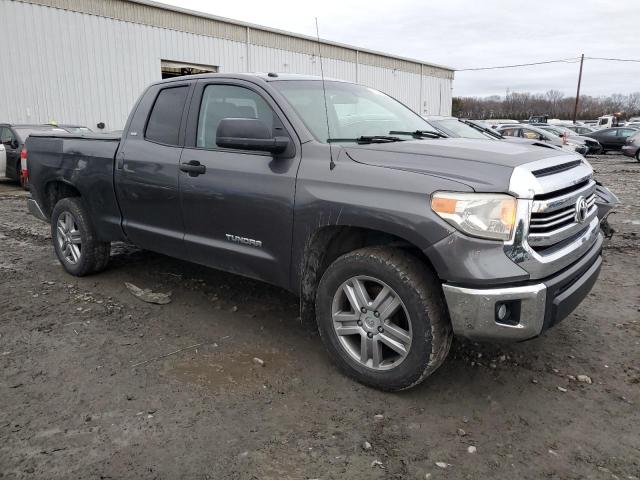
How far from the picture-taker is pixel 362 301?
10.1 feet

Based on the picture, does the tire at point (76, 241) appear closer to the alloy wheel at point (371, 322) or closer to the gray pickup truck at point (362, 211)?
the gray pickup truck at point (362, 211)

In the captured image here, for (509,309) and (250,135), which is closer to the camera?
(509,309)

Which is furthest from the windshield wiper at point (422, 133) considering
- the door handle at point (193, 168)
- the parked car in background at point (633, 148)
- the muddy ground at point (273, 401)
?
the parked car in background at point (633, 148)

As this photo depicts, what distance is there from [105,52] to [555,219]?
1784cm

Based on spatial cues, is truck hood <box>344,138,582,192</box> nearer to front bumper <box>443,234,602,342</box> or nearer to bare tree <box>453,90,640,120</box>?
front bumper <box>443,234,602,342</box>

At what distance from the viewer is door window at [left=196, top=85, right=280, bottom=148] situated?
3.71 m

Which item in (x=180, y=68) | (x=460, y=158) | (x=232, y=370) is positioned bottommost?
(x=232, y=370)

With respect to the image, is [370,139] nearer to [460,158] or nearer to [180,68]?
[460,158]

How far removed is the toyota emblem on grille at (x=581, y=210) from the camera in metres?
3.10

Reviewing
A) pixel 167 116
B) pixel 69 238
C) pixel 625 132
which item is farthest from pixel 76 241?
pixel 625 132

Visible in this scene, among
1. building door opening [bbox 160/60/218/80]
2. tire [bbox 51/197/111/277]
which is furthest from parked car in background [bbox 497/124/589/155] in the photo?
tire [bbox 51/197/111/277]

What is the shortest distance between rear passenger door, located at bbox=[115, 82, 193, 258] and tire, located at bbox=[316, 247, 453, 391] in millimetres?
1562

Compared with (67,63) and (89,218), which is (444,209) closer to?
(89,218)

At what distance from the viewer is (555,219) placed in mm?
2844
